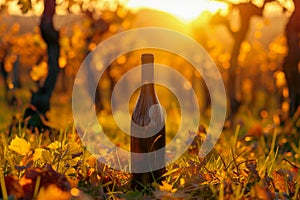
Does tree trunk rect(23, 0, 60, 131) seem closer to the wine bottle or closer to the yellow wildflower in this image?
the wine bottle

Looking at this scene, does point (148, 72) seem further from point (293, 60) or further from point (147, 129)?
point (293, 60)

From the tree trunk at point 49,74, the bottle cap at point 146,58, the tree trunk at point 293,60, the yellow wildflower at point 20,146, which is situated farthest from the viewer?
the tree trunk at point 293,60

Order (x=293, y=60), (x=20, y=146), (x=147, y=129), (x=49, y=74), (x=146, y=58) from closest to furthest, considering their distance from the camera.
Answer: (x=20, y=146)
(x=146, y=58)
(x=147, y=129)
(x=49, y=74)
(x=293, y=60)

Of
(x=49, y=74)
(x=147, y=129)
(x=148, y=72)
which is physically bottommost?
(x=49, y=74)

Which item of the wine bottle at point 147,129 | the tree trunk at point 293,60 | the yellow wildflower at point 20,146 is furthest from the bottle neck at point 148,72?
the tree trunk at point 293,60

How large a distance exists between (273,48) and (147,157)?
12710mm

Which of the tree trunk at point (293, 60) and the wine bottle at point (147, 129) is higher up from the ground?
the wine bottle at point (147, 129)

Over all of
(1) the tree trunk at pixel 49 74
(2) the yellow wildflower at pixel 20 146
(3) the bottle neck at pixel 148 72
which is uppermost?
(3) the bottle neck at pixel 148 72

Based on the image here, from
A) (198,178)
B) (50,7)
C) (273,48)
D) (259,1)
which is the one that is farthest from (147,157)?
(273,48)

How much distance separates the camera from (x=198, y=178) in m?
3.26

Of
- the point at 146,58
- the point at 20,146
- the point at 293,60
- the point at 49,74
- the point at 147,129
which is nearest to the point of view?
the point at 20,146

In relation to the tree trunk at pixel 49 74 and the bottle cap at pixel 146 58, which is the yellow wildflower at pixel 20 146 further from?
the tree trunk at pixel 49 74

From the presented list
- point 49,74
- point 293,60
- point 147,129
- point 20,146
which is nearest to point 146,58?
point 147,129

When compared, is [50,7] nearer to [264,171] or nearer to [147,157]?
[147,157]
